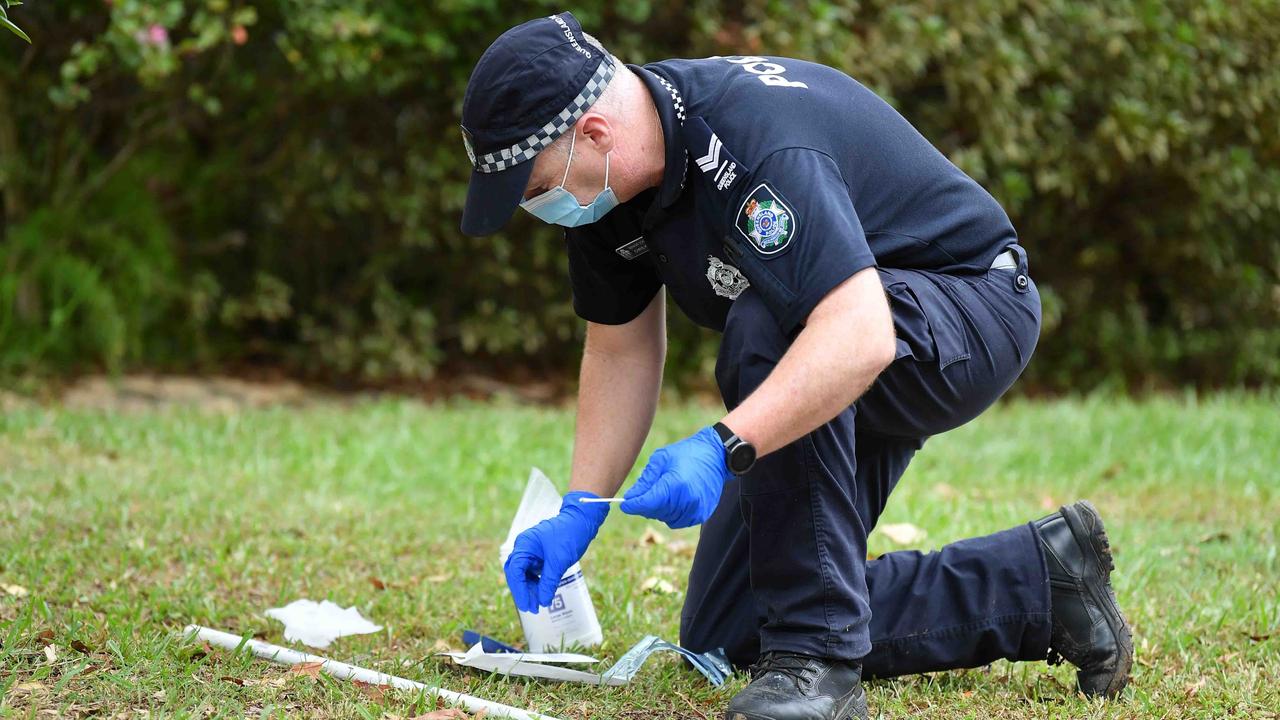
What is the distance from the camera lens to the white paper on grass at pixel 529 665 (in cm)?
250

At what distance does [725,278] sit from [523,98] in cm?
49

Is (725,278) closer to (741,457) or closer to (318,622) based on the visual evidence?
(741,457)

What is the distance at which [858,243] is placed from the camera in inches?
81.1

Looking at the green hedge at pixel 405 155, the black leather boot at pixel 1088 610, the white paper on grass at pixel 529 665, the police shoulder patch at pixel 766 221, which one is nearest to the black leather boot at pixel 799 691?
the white paper on grass at pixel 529 665

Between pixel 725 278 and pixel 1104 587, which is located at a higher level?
pixel 725 278

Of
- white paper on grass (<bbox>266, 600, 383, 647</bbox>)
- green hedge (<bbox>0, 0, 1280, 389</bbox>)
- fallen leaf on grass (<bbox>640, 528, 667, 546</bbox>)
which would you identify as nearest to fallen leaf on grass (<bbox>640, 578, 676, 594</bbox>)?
fallen leaf on grass (<bbox>640, 528, 667, 546</bbox>)

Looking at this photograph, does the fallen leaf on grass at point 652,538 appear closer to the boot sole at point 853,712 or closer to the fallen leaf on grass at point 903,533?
the fallen leaf on grass at point 903,533

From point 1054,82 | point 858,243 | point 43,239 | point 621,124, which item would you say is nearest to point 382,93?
point 43,239

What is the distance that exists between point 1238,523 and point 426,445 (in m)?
2.88

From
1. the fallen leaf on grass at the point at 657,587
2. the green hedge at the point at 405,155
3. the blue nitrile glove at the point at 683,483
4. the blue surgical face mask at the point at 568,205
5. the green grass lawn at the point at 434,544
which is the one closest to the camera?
the blue nitrile glove at the point at 683,483

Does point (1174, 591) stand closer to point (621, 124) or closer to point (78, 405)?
point (621, 124)

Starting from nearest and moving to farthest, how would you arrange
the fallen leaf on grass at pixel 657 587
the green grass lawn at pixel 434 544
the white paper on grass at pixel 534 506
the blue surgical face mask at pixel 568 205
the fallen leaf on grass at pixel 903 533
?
the blue surgical face mask at pixel 568 205, the green grass lawn at pixel 434 544, the white paper on grass at pixel 534 506, the fallen leaf on grass at pixel 657 587, the fallen leaf on grass at pixel 903 533

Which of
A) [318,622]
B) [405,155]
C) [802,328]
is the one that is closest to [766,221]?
[802,328]

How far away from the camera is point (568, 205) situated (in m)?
2.35
